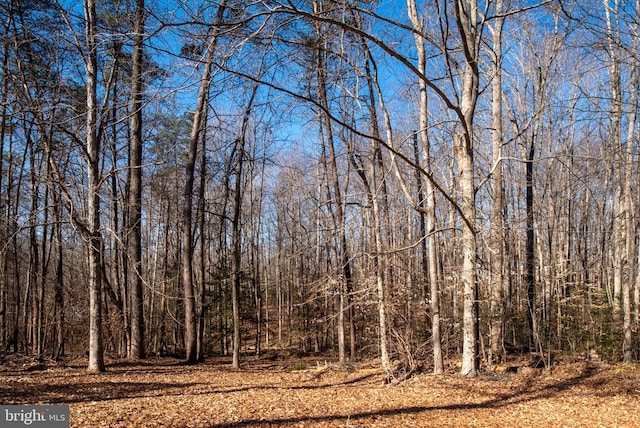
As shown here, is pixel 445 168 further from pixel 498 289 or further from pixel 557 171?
pixel 557 171

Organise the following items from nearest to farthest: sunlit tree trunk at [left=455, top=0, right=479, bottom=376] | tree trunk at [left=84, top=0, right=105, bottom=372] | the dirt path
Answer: the dirt path, sunlit tree trunk at [left=455, top=0, right=479, bottom=376], tree trunk at [left=84, top=0, right=105, bottom=372]

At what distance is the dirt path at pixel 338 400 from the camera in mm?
4859

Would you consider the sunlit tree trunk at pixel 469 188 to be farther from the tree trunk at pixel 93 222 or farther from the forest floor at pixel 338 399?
the tree trunk at pixel 93 222

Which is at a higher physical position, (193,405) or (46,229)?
(46,229)

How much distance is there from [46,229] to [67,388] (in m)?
11.0

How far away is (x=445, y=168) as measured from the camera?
1072 centimetres

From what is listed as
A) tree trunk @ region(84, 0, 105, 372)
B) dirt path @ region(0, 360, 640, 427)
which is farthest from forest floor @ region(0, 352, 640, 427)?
tree trunk @ region(84, 0, 105, 372)

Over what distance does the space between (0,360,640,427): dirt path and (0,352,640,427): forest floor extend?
12mm

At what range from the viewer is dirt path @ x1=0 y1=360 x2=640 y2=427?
4859 millimetres

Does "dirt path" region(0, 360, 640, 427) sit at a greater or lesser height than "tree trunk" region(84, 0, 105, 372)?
lesser

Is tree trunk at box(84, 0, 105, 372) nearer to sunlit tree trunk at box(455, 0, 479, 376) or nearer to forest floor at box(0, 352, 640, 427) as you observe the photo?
forest floor at box(0, 352, 640, 427)

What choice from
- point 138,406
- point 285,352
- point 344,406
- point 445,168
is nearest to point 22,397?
point 138,406

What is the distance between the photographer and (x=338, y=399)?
20.0 feet

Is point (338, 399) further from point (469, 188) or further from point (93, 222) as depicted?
point (93, 222)
